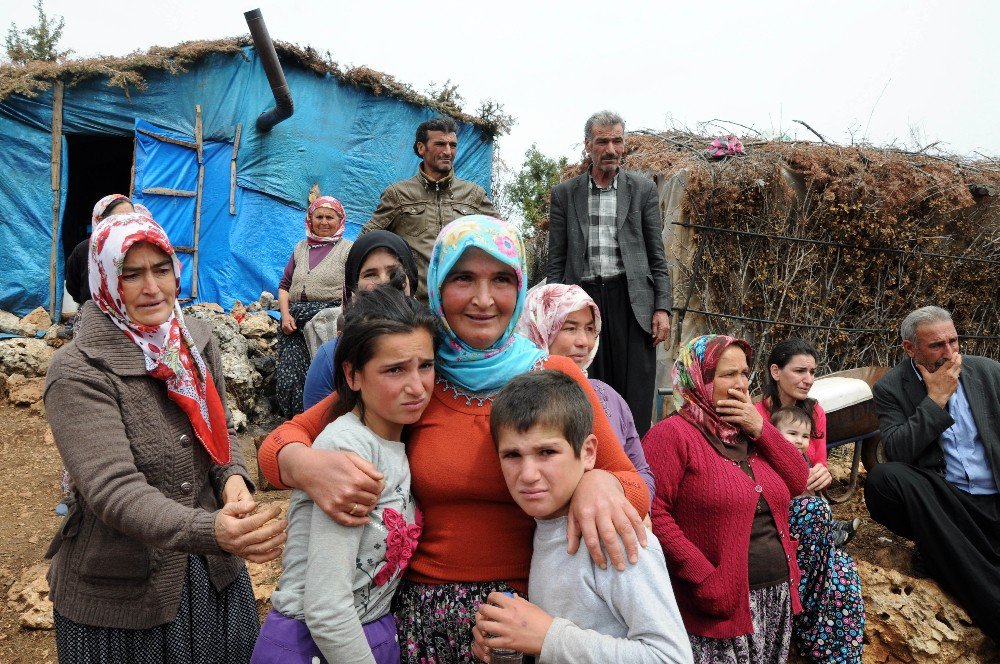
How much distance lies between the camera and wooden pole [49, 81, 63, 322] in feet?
25.6

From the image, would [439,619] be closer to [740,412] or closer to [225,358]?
[740,412]

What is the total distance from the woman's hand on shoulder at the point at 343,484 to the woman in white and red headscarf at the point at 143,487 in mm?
252

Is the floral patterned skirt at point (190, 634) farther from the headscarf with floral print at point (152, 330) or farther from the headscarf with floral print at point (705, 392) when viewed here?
the headscarf with floral print at point (705, 392)

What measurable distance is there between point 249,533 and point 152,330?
0.76 meters

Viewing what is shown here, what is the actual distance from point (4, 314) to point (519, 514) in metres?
8.35

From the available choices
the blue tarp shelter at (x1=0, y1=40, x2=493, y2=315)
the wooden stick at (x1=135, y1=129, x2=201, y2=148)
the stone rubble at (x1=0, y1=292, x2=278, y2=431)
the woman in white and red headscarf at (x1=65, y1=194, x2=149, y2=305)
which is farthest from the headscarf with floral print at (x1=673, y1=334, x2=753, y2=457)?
the wooden stick at (x1=135, y1=129, x2=201, y2=148)

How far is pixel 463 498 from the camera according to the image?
165 centimetres

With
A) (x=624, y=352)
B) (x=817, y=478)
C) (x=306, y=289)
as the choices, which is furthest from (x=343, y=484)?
(x=306, y=289)

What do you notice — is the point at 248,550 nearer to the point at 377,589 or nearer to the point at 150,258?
the point at 377,589

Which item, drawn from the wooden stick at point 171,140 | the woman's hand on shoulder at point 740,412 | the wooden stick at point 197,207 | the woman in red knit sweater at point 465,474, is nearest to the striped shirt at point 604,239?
the woman's hand on shoulder at point 740,412

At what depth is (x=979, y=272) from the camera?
7.34m

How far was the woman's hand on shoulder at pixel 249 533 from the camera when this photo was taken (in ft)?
5.31

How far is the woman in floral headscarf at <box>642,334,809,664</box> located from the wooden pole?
322 inches

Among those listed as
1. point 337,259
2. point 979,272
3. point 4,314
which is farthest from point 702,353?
point 4,314
